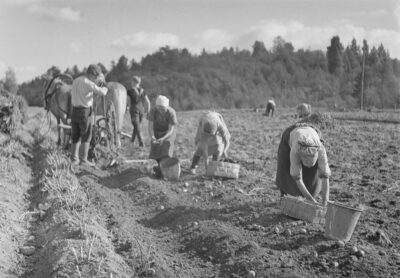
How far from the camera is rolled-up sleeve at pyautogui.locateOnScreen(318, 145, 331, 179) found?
16.3 ft

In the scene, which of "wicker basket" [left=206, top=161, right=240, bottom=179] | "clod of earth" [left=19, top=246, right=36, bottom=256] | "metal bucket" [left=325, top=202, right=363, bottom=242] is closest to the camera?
"metal bucket" [left=325, top=202, right=363, bottom=242]

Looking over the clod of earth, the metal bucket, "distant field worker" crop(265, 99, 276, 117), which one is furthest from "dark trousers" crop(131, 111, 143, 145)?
"distant field worker" crop(265, 99, 276, 117)

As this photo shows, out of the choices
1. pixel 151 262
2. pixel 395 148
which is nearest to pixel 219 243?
pixel 151 262

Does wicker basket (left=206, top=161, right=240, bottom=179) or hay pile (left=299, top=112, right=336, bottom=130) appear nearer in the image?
wicker basket (left=206, top=161, right=240, bottom=179)

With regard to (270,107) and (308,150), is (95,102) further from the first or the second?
(270,107)

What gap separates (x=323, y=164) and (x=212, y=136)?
280 centimetres

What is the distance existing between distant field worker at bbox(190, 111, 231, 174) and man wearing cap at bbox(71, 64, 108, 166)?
1.53 metres

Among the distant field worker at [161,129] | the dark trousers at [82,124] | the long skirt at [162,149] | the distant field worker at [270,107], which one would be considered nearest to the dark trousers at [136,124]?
the dark trousers at [82,124]

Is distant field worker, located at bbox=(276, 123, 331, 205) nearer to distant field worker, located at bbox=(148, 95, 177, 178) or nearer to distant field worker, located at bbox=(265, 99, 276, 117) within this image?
distant field worker, located at bbox=(148, 95, 177, 178)

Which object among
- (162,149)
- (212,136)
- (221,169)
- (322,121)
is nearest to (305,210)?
(221,169)

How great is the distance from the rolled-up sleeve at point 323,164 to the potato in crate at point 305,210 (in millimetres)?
288

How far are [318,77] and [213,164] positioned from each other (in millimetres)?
66751

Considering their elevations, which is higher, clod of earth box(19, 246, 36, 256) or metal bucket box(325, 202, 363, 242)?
metal bucket box(325, 202, 363, 242)

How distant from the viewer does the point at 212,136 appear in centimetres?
761
